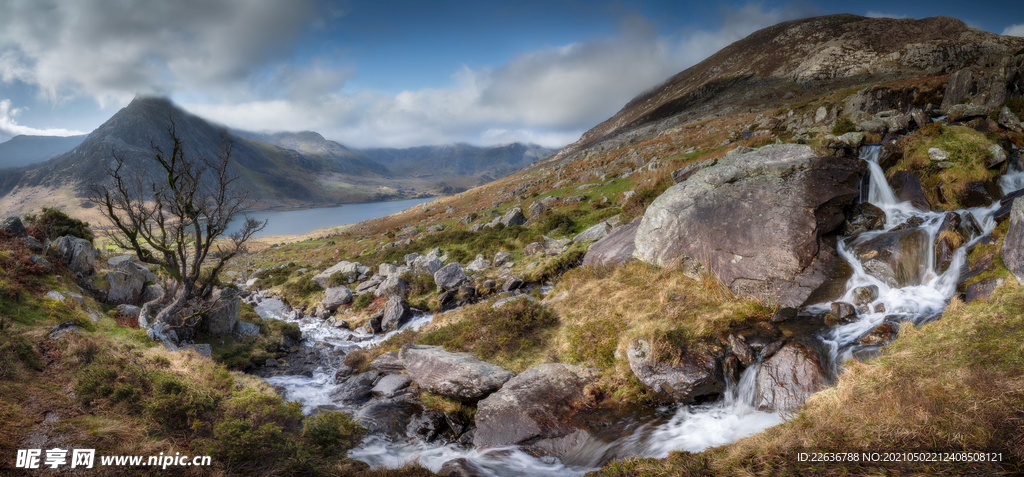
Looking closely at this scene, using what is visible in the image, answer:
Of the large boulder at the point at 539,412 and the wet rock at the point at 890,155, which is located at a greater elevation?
the wet rock at the point at 890,155

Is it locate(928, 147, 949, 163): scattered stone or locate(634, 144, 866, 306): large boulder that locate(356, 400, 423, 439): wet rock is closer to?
locate(634, 144, 866, 306): large boulder

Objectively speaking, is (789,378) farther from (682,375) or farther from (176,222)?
(176,222)

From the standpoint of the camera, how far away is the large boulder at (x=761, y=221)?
11734mm

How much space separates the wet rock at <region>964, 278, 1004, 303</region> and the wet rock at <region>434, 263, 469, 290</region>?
713 inches

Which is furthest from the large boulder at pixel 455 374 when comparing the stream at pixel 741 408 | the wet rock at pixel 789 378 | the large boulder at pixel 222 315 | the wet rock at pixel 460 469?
the large boulder at pixel 222 315

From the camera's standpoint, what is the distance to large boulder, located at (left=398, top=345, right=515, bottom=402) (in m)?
10.8

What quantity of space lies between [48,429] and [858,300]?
61.2 feet

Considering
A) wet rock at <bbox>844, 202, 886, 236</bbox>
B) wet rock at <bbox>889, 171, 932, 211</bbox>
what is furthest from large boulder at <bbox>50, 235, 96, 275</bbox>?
wet rock at <bbox>889, 171, 932, 211</bbox>

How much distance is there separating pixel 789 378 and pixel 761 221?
6.22 meters

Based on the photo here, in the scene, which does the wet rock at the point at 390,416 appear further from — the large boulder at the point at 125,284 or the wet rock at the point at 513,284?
the large boulder at the point at 125,284

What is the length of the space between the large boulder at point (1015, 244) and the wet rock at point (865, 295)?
2.40 meters

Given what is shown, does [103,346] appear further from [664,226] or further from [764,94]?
[764,94]

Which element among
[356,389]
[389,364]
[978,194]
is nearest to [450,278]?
[389,364]

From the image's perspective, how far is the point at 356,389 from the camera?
13172 millimetres
